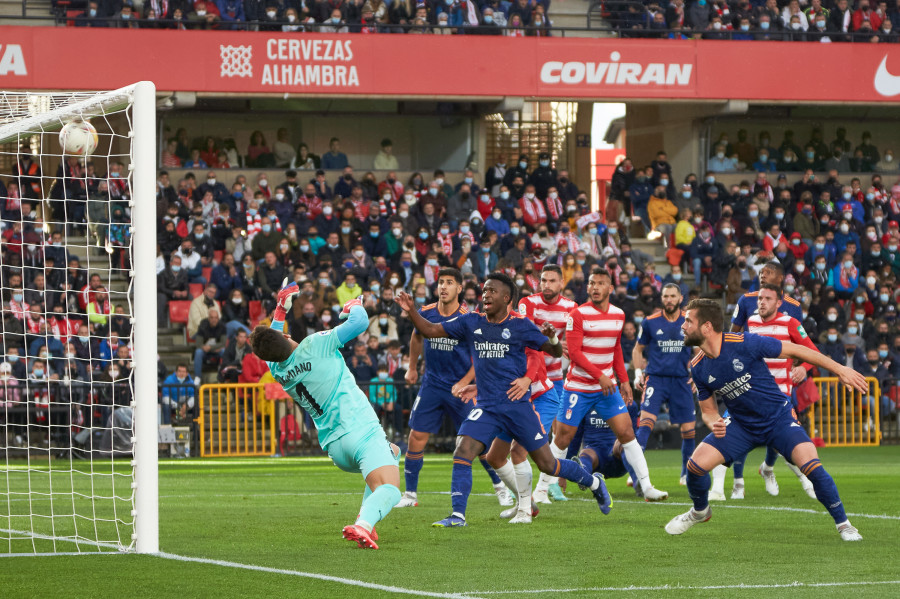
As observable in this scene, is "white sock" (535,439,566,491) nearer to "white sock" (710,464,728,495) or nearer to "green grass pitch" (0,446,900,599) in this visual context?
"green grass pitch" (0,446,900,599)

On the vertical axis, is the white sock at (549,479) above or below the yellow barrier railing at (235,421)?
above

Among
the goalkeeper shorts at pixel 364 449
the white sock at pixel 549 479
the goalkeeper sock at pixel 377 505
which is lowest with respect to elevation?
the white sock at pixel 549 479

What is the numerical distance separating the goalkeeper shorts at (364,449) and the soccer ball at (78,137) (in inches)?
130

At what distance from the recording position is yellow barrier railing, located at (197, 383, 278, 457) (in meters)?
21.0

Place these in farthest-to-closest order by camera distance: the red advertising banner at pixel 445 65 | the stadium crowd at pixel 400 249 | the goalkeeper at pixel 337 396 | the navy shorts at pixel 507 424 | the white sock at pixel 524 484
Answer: the red advertising banner at pixel 445 65 → the stadium crowd at pixel 400 249 → the white sock at pixel 524 484 → the navy shorts at pixel 507 424 → the goalkeeper at pixel 337 396

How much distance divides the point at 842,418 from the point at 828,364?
14.8 m

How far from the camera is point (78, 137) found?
1066 centimetres

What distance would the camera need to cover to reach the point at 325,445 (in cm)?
907

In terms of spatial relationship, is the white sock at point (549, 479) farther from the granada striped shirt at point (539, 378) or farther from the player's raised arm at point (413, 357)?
the player's raised arm at point (413, 357)

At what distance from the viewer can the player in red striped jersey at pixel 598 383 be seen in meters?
12.6

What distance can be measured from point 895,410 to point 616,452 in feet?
40.4

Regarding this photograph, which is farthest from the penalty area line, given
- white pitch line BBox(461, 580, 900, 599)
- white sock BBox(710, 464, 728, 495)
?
white sock BBox(710, 464, 728, 495)

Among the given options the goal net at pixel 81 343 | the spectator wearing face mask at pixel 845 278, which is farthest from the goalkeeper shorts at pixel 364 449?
the spectator wearing face mask at pixel 845 278

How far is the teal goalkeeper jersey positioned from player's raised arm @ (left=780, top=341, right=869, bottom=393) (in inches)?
112
